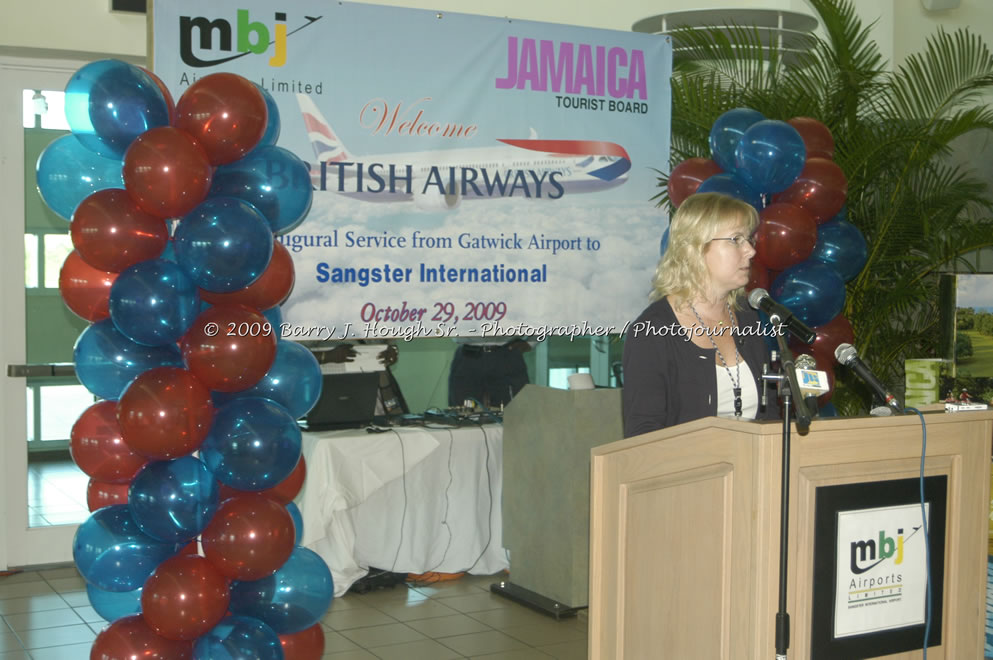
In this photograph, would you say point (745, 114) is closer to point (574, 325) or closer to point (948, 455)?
point (574, 325)

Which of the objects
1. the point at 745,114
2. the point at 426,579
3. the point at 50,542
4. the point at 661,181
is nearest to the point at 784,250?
the point at 745,114

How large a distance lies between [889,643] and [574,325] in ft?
8.83

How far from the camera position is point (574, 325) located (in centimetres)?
462

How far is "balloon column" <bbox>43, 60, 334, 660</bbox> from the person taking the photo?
Result: 9.36 ft

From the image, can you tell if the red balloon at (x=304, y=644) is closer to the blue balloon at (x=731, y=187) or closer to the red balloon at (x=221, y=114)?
the red balloon at (x=221, y=114)

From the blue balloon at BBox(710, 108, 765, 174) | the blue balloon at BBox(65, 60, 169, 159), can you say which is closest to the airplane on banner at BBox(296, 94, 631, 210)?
the blue balloon at BBox(710, 108, 765, 174)

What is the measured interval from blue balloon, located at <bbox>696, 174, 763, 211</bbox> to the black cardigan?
1468 millimetres

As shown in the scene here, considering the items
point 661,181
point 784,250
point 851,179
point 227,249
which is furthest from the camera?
point 661,181

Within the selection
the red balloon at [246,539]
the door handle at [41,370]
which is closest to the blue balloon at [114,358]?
the red balloon at [246,539]

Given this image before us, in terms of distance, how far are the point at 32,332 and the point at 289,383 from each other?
278cm

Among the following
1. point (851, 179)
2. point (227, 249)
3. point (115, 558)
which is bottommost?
point (115, 558)

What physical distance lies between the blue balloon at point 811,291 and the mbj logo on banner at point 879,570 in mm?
1865

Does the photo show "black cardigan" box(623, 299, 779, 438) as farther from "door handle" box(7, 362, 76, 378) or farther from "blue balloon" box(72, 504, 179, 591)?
"door handle" box(7, 362, 76, 378)

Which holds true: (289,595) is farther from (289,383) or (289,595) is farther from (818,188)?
(818,188)
